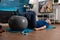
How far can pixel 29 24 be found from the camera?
376 cm

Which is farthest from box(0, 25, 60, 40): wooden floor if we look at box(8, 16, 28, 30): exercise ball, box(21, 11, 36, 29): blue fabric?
box(21, 11, 36, 29): blue fabric

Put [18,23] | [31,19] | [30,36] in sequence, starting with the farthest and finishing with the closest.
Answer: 1. [31,19]
2. [18,23]
3. [30,36]

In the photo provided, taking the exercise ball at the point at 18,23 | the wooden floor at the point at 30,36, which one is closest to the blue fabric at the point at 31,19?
the exercise ball at the point at 18,23

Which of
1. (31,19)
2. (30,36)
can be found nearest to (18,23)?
(31,19)

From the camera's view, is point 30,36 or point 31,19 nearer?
point 30,36

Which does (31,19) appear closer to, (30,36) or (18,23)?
(18,23)

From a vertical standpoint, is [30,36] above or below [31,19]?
below

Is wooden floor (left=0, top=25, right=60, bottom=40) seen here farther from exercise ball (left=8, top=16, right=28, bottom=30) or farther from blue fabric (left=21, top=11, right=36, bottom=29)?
blue fabric (left=21, top=11, right=36, bottom=29)

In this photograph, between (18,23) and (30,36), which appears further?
Result: (18,23)

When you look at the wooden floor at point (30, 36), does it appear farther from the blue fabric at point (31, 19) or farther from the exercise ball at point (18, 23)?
the blue fabric at point (31, 19)

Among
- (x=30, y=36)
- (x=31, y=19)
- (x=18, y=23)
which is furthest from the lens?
(x=31, y=19)

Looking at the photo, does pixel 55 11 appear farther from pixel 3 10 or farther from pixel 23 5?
pixel 3 10

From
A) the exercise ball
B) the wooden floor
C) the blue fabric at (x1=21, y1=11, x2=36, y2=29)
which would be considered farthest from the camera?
the blue fabric at (x1=21, y1=11, x2=36, y2=29)

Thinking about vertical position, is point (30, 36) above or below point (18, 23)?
below
